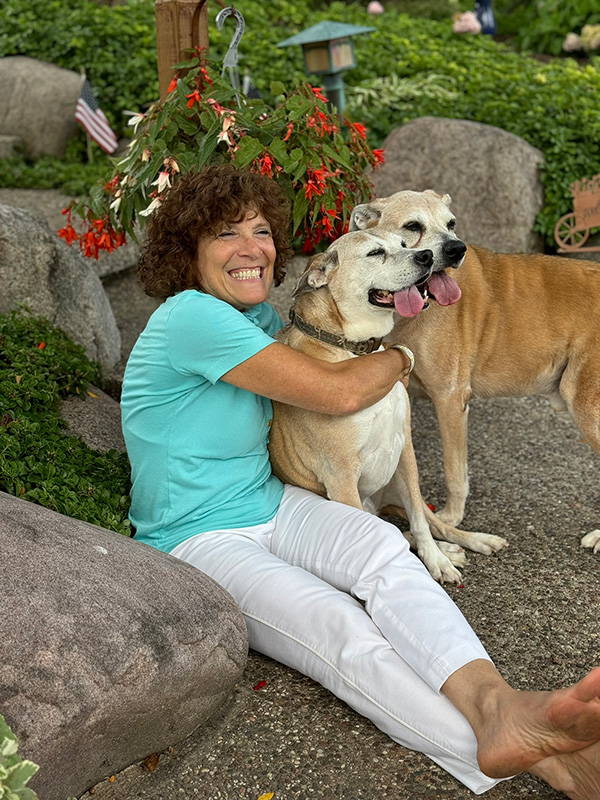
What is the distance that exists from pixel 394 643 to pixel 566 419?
3.00 meters

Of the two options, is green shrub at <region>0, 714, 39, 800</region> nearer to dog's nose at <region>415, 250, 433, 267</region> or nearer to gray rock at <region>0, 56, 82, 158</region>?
dog's nose at <region>415, 250, 433, 267</region>

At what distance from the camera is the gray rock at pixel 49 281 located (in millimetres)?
4719

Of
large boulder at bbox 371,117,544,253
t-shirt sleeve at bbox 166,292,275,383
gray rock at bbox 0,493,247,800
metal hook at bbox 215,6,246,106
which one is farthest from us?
large boulder at bbox 371,117,544,253

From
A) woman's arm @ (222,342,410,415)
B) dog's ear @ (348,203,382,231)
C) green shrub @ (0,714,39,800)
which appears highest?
dog's ear @ (348,203,382,231)

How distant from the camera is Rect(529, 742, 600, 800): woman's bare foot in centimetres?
228

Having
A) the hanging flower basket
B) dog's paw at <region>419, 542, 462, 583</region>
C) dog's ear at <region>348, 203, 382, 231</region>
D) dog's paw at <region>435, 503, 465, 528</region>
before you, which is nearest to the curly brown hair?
the hanging flower basket

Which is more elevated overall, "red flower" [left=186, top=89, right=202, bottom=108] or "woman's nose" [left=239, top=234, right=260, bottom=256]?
"red flower" [left=186, top=89, right=202, bottom=108]

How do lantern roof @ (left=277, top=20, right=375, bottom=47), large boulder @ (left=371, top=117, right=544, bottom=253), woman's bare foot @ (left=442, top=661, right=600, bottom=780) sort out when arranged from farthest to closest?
lantern roof @ (left=277, top=20, right=375, bottom=47) → large boulder @ (left=371, top=117, right=544, bottom=253) → woman's bare foot @ (left=442, top=661, right=600, bottom=780)

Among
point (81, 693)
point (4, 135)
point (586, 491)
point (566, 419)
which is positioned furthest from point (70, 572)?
point (4, 135)

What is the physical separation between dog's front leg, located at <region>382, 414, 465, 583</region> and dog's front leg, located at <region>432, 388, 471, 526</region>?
1.18 feet

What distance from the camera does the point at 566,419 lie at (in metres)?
5.30

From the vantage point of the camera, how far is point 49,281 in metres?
4.84

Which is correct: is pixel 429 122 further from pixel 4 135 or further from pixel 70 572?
pixel 70 572

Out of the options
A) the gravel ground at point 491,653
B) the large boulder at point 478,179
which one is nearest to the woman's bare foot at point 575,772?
the gravel ground at point 491,653
